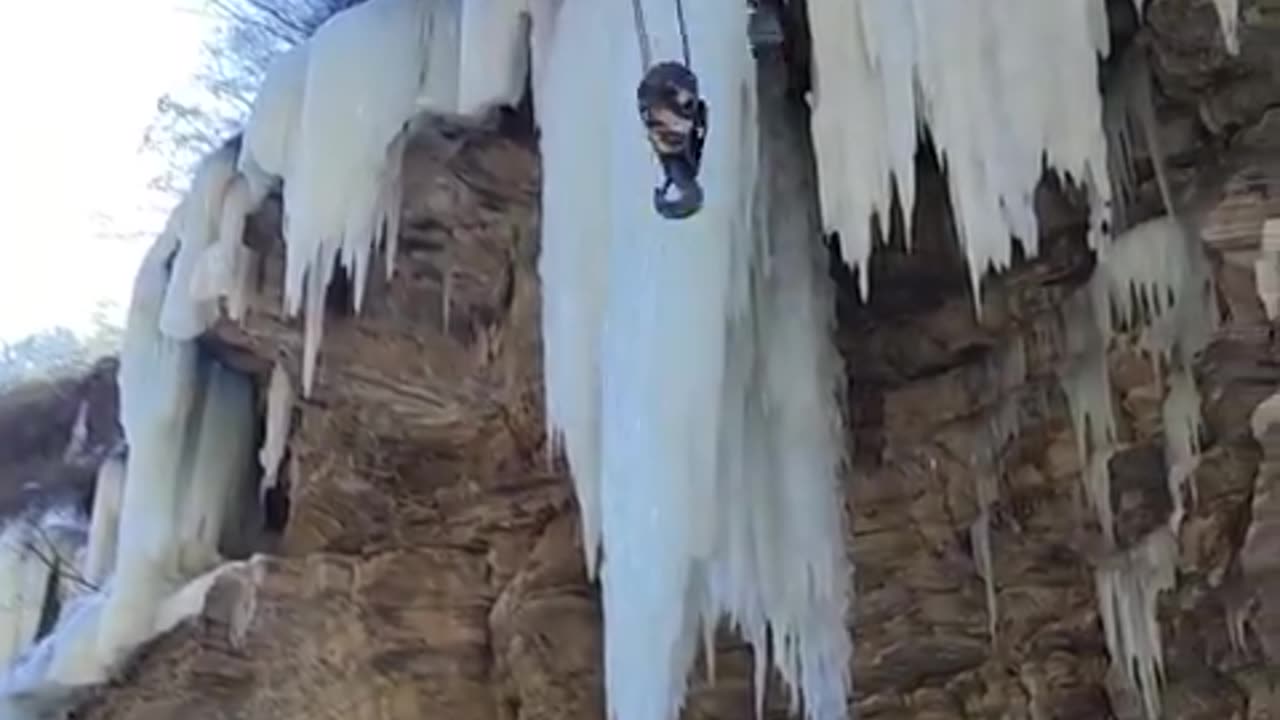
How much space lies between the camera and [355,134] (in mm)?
5805

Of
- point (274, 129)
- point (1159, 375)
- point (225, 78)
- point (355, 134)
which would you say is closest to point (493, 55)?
point (355, 134)

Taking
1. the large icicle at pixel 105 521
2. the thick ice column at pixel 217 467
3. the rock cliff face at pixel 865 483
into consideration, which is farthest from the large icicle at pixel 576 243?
the large icicle at pixel 105 521

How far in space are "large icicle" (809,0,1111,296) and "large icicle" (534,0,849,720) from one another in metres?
0.26

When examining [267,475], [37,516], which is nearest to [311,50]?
[267,475]

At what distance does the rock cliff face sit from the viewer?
4.45m

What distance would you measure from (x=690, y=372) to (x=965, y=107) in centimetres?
92

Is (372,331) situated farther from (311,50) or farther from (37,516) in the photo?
(37,516)

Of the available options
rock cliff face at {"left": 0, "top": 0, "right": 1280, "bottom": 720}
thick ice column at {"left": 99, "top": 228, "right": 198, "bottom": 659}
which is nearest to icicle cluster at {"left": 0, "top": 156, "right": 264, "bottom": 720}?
thick ice column at {"left": 99, "top": 228, "right": 198, "bottom": 659}

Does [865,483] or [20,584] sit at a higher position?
[20,584]

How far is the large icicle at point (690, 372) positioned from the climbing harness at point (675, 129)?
0.66 metres

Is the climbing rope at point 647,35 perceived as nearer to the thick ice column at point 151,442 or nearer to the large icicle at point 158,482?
the large icicle at point 158,482

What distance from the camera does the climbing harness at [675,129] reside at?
13.6ft

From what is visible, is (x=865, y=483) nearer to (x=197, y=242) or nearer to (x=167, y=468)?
(x=197, y=242)

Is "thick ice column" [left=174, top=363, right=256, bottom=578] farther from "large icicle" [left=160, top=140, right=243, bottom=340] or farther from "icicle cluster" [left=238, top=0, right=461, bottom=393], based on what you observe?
"icicle cluster" [left=238, top=0, right=461, bottom=393]
